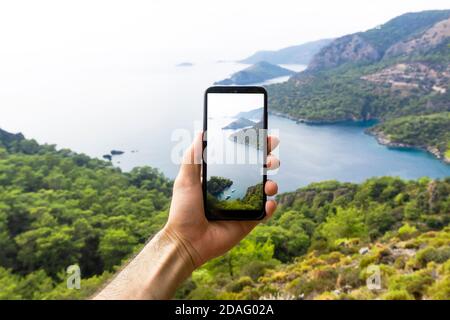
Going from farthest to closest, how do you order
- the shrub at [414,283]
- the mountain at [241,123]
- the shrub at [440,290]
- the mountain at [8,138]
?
1. the mountain at [8,138]
2. the shrub at [414,283]
3. the shrub at [440,290]
4. the mountain at [241,123]

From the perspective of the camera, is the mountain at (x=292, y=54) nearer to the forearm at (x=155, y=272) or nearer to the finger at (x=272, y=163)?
the finger at (x=272, y=163)

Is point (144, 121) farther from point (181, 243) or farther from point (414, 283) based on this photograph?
point (181, 243)

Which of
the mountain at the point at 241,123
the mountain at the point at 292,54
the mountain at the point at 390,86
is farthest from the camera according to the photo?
the mountain at the point at 292,54

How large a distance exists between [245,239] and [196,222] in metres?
8.36

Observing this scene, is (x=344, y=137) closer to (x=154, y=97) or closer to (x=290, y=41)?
(x=290, y=41)

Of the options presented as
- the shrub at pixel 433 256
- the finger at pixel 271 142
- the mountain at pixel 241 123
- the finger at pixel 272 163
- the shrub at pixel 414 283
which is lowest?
the shrub at pixel 433 256

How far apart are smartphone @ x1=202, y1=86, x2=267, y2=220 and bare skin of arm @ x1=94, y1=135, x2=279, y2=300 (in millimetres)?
23

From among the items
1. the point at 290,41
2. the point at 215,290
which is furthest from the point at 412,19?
the point at 215,290

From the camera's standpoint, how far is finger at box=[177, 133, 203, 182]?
0.93m

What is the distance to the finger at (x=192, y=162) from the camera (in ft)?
3.04

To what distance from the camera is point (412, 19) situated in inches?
1181

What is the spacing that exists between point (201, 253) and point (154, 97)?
2472cm

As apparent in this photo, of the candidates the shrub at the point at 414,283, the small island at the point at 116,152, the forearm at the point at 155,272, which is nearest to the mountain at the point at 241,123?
the forearm at the point at 155,272
